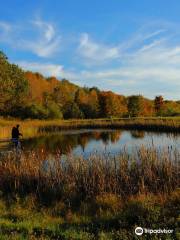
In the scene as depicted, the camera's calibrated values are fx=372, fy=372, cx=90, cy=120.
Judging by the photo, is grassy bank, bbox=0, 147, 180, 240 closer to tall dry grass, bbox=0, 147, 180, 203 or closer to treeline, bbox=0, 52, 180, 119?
tall dry grass, bbox=0, 147, 180, 203

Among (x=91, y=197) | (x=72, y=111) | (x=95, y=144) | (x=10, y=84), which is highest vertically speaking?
(x=10, y=84)

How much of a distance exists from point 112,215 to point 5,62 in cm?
3621

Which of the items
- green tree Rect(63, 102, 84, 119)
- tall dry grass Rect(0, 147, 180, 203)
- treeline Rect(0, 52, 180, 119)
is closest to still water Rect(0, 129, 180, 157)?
tall dry grass Rect(0, 147, 180, 203)

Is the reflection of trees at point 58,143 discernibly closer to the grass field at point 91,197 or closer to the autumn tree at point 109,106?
the grass field at point 91,197

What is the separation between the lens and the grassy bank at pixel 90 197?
7.21m

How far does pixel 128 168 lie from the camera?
476 inches

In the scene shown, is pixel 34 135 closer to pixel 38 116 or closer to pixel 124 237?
pixel 38 116

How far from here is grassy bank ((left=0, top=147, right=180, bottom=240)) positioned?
23.7 ft

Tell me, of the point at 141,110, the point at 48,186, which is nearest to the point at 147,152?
the point at 48,186

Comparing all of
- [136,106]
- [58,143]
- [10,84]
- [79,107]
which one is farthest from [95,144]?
[136,106]

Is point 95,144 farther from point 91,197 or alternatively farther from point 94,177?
point 91,197

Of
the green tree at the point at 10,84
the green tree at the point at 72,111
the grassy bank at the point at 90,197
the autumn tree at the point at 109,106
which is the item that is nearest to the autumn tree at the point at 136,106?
the autumn tree at the point at 109,106

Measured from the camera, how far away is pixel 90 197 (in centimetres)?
1044

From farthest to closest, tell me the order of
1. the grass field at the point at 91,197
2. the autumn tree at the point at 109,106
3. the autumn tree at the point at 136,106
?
the autumn tree at the point at 136,106
the autumn tree at the point at 109,106
the grass field at the point at 91,197
